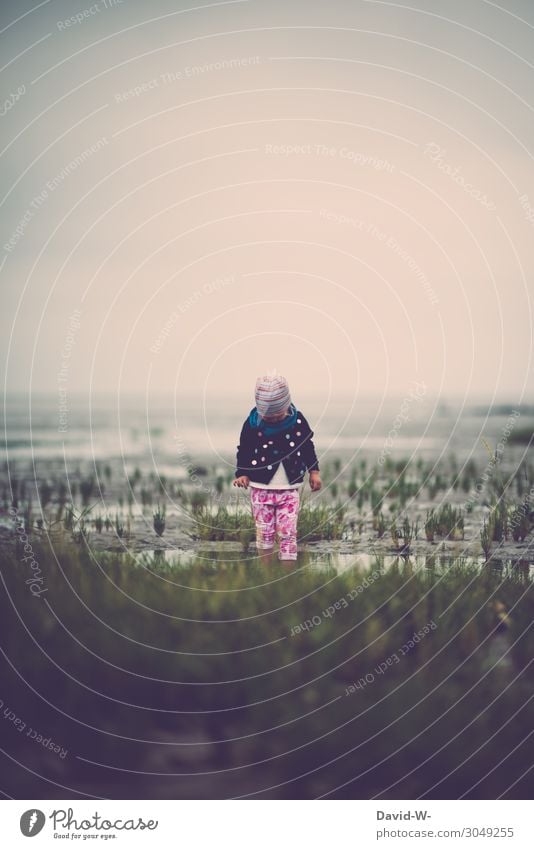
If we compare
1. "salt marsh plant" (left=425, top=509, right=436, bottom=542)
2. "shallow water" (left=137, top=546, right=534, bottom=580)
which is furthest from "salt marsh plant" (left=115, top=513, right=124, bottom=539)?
"salt marsh plant" (left=425, top=509, right=436, bottom=542)

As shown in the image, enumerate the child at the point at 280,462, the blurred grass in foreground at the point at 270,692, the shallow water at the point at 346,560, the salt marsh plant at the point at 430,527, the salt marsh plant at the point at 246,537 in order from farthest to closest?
the salt marsh plant at the point at 430,527 < the salt marsh plant at the point at 246,537 < the child at the point at 280,462 < the shallow water at the point at 346,560 < the blurred grass in foreground at the point at 270,692

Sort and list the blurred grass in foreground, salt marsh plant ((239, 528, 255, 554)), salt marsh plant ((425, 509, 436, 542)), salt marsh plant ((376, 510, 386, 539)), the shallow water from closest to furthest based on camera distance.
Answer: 1. the blurred grass in foreground
2. the shallow water
3. salt marsh plant ((239, 528, 255, 554))
4. salt marsh plant ((425, 509, 436, 542))
5. salt marsh plant ((376, 510, 386, 539))

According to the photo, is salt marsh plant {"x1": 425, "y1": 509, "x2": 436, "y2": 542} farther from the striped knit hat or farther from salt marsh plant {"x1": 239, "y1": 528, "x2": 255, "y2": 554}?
the striped knit hat

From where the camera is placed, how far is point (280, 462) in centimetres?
529

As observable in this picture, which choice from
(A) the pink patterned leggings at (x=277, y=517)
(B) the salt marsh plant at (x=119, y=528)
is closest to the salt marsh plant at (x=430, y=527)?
(A) the pink patterned leggings at (x=277, y=517)

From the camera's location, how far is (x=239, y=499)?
6.25 metres

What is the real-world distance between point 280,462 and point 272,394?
41cm

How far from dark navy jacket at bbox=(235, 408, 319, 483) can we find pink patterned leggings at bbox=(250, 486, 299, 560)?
10 centimetres

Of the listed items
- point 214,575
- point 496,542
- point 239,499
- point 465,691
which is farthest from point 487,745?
point 239,499

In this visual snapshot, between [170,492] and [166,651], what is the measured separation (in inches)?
152

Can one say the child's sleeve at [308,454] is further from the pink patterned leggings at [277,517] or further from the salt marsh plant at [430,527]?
the salt marsh plant at [430,527]

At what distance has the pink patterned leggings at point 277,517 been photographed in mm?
5328

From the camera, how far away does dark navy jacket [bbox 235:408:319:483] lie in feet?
17.3
